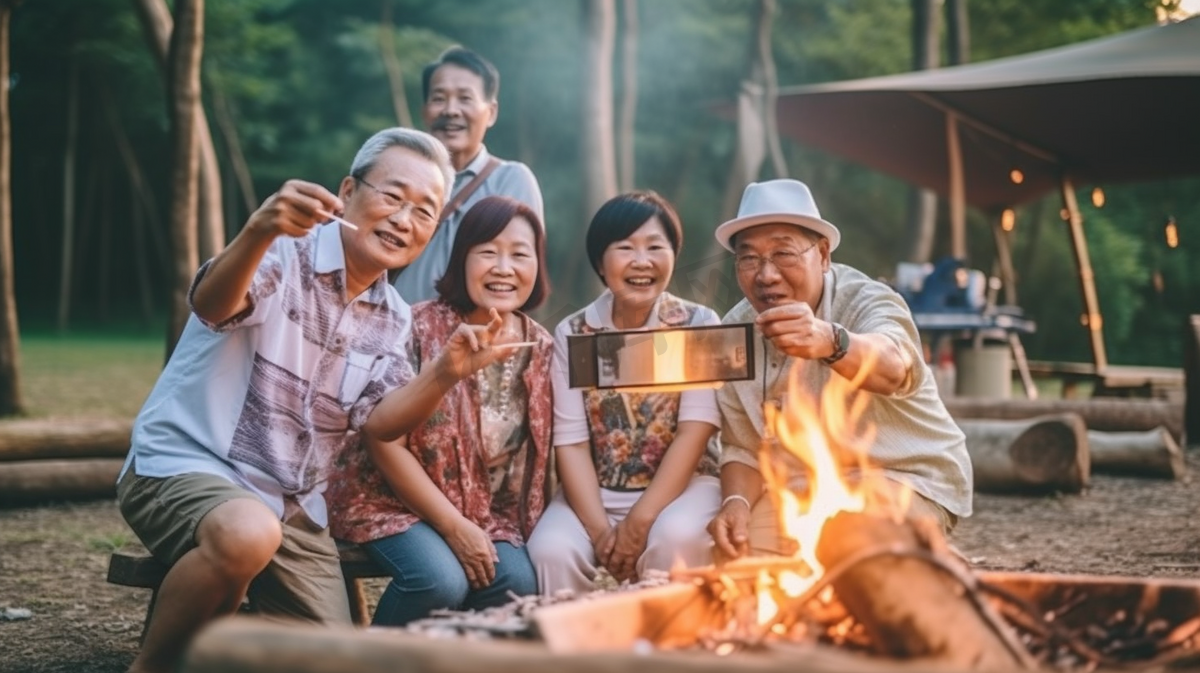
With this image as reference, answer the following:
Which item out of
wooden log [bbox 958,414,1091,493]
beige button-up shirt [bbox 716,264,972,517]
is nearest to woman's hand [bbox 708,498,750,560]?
beige button-up shirt [bbox 716,264,972,517]

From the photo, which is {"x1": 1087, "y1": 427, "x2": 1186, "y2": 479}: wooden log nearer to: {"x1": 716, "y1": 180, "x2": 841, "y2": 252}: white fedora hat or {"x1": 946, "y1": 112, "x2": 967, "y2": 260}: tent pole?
{"x1": 946, "y1": 112, "x2": 967, "y2": 260}: tent pole

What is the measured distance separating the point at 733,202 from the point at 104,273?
2053 cm

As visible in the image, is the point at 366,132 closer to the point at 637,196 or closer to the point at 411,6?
the point at 411,6

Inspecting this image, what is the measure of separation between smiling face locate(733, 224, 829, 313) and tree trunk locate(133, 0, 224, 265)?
6424mm

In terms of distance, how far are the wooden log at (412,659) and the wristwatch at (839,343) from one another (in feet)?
4.79

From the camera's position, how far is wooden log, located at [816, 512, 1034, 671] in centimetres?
251

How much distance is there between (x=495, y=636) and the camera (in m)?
2.69

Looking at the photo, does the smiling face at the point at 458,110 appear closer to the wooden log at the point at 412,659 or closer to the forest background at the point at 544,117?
the wooden log at the point at 412,659

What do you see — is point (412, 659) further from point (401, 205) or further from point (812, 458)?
point (401, 205)

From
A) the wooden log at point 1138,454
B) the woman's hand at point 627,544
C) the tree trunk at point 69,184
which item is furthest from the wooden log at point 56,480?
the tree trunk at point 69,184

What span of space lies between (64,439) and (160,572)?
489 centimetres

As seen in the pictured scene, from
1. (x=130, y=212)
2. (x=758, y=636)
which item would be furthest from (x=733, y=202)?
(x=130, y=212)

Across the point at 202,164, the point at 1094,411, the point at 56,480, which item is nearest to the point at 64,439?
the point at 56,480

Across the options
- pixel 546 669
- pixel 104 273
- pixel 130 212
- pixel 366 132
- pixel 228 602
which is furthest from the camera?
pixel 130 212
